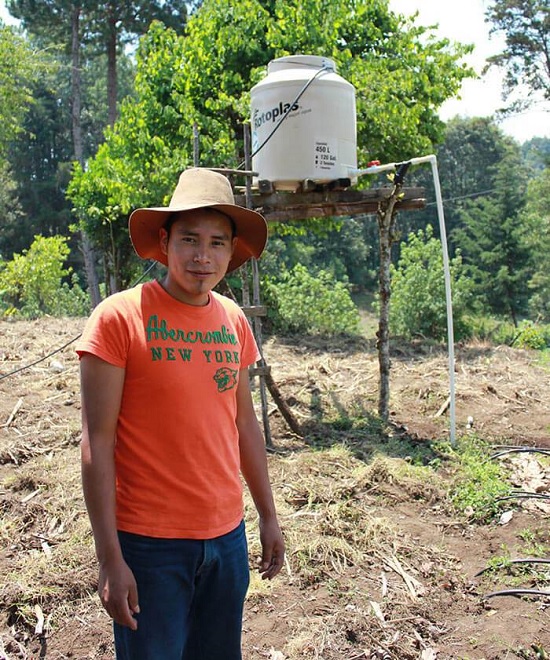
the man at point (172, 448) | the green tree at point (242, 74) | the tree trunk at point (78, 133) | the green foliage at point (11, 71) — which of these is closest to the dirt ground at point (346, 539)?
the man at point (172, 448)

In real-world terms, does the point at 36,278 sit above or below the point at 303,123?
below

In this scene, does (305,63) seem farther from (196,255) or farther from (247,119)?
(196,255)

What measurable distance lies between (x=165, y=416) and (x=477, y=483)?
4.08 m

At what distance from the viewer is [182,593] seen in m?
1.91

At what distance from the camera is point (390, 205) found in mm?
6926

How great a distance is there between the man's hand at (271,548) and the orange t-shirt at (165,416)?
31 cm

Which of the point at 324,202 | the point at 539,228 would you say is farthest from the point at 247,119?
the point at 539,228

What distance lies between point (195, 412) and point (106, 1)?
26.2 meters

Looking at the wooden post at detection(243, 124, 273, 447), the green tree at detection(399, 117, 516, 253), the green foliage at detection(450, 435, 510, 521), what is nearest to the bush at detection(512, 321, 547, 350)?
the green foliage at detection(450, 435, 510, 521)

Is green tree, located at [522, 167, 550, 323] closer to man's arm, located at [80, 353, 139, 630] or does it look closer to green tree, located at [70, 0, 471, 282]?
green tree, located at [70, 0, 471, 282]

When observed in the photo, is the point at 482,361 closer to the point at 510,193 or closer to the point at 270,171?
the point at 270,171

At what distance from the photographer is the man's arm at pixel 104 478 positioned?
5.85ft

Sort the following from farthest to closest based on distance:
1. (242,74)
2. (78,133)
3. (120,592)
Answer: (78,133) → (242,74) → (120,592)

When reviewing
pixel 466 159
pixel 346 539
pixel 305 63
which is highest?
pixel 466 159
